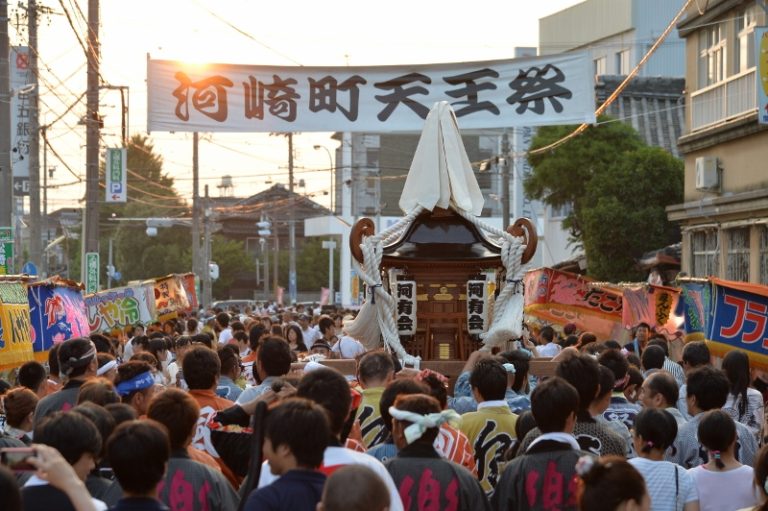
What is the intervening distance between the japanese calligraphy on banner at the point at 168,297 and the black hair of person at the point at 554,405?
16.8 meters

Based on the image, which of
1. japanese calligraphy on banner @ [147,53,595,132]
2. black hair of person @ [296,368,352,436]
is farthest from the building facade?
black hair of person @ [296,368,352,436]

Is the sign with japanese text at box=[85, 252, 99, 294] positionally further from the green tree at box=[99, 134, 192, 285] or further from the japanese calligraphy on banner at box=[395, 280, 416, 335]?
the green tree at box=[99, 134, 192, 285]

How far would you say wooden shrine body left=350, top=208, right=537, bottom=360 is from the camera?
46.4ft

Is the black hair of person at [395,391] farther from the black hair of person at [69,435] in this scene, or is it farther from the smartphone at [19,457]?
the smartphone at [19,457]

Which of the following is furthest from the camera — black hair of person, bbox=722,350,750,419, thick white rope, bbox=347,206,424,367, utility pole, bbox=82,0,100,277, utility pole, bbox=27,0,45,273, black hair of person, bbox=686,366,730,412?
utility pole, bbox=27,0,45,273

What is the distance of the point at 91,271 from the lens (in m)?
24.2

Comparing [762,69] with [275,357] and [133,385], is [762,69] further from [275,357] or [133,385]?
[133,385]

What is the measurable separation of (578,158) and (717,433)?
29538mm

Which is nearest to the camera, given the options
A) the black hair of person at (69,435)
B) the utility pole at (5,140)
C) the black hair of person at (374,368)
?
the black hair of person at (69,435)

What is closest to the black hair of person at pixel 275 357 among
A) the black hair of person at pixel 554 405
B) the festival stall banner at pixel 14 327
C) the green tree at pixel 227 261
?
the black hair of person at pixel 554 405

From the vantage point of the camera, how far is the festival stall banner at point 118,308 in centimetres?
1988

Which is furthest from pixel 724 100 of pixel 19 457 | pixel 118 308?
pixel 19 457

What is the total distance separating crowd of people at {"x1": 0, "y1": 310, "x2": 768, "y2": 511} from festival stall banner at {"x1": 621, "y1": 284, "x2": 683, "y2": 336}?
7.13m

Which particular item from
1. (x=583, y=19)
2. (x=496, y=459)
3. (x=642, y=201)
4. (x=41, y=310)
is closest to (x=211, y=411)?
(x=496, y=459)
